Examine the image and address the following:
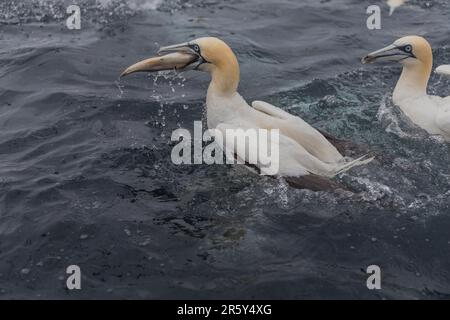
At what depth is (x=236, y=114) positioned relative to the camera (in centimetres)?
792

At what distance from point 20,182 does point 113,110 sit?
2.07 m

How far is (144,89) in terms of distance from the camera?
33.1ft

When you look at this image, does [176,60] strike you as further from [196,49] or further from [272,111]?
[272,111]

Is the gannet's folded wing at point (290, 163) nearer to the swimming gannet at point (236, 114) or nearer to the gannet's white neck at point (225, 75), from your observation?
the swimming gannet at point (236, 114)

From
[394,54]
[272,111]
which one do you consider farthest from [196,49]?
[394,54]

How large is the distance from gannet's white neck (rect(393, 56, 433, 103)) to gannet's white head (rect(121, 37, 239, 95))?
109 inches

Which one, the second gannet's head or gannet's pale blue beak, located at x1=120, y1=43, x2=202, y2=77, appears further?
the second gannet's head

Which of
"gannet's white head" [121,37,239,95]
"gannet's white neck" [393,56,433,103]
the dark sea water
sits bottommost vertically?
the dark sea water

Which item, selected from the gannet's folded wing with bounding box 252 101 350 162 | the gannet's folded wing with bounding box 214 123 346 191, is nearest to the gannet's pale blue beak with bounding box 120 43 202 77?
the gannet's folded wing with bounding box 214 123 346 191

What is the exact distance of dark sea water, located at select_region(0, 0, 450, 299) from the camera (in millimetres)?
6336

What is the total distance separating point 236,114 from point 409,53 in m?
3.01

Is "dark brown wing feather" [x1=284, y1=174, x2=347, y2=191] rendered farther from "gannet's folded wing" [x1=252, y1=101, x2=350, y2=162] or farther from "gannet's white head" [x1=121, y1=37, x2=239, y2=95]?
"gannet's white head" [x1=121, y1=37, x2=239, y2=95]
